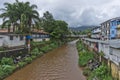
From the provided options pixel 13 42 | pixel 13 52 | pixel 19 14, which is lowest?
pixel 13 52

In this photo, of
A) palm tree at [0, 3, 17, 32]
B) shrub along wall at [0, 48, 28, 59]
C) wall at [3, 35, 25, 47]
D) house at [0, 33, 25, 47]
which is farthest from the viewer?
palm tree at [0, 3, 17, 32]

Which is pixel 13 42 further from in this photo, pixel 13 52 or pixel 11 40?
pixel 13 52

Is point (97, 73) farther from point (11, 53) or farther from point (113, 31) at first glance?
point (113, 31)

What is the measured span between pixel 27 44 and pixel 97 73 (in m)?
23.9

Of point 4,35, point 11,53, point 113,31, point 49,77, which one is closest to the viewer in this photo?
point 49,77

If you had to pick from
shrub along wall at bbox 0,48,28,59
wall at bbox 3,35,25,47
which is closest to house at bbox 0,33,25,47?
wall at bbox 3,35,25,47

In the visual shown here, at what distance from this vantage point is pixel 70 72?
1005 inches

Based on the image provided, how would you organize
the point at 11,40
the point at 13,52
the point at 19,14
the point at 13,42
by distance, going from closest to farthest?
the point at 13,52, the point at 11,40, the point at 13,42, the point at 19,14

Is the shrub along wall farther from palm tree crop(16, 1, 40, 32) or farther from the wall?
palm tree crop(16, 1, 40, 32)

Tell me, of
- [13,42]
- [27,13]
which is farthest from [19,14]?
[13,42]

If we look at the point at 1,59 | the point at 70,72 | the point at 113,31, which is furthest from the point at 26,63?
the point at 113,31

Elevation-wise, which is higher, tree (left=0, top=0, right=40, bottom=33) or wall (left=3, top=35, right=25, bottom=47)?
tree (left=0, top=0, right=40, bottom=33)

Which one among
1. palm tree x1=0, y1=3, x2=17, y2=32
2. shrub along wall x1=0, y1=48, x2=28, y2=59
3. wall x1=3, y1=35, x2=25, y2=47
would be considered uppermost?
palm tree x1=0, y1=3, x2=17, y2=32

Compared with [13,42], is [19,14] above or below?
above
